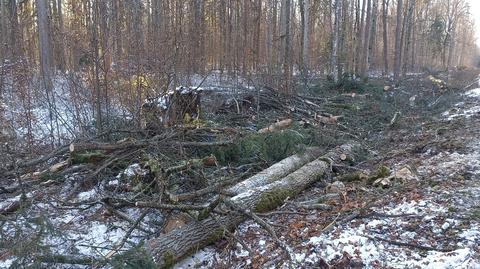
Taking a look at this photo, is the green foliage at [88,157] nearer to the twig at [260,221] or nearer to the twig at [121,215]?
the twig at [121,215]

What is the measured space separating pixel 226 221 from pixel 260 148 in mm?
2487

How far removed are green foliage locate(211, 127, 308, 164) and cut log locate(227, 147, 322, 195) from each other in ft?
0.79

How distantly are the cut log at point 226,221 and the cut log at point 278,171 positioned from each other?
3.3 inches

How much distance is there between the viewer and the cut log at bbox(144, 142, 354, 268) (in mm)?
4023

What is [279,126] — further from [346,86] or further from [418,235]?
[346,86]

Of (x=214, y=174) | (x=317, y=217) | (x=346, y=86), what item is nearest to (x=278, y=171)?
(x=214, y=174)

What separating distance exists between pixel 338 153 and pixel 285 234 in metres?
3.22

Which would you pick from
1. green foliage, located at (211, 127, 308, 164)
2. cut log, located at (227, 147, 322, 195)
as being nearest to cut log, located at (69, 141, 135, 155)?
green foliage, located at (211, 127, 308, 164)

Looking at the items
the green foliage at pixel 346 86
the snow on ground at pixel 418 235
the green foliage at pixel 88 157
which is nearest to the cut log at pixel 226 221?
the snow on ground at pixel 418 235

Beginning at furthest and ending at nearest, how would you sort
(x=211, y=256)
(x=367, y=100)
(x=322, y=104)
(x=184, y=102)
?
1. (x=367, y=100)
2. (x=322, y=104)
3. (x=184, y=102)
4. (x=211, y=256)

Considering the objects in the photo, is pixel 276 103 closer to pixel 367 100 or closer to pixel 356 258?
pixel 367 100

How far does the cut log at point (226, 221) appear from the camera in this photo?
4.02m

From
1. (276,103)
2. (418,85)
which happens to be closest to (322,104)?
(276,103)

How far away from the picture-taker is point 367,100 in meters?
13.5
